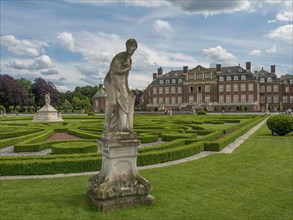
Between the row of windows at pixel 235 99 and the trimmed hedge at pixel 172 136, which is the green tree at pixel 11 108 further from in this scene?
the trimmed hedge at pixel 172 136

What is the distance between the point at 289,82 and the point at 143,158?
73469 mm

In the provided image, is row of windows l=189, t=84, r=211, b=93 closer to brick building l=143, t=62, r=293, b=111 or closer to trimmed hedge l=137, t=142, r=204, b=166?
brick building l=143, t=62, r=293, b=111

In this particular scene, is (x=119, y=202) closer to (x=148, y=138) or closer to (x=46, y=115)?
(x=148, y=138)

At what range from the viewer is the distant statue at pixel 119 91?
645 cm

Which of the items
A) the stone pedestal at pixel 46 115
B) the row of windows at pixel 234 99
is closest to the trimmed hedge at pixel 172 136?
the stone pedestal at pixel 46 115

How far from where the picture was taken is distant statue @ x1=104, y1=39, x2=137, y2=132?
6453 mm

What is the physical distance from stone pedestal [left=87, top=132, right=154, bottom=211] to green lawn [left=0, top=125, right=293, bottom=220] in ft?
0.66

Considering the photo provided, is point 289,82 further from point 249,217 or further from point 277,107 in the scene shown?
point 249,217

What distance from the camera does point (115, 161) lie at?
6.41 meters

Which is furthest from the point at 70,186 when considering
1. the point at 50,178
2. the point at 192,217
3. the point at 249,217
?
the point at 249,217

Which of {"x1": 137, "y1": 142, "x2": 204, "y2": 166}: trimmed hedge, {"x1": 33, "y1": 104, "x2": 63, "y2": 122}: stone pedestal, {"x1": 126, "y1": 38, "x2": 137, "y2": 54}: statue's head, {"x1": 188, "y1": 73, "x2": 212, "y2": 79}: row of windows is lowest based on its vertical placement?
{"x1": 137, "y1": 142, "x2": 204, "y2": 166}: trimmed hedge

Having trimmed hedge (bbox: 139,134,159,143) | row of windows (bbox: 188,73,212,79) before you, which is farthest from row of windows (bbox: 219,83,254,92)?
trimmed hedge (bbox: 139,134,159,143)

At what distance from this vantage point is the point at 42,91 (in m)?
81.8

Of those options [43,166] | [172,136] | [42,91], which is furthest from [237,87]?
[43,166]
